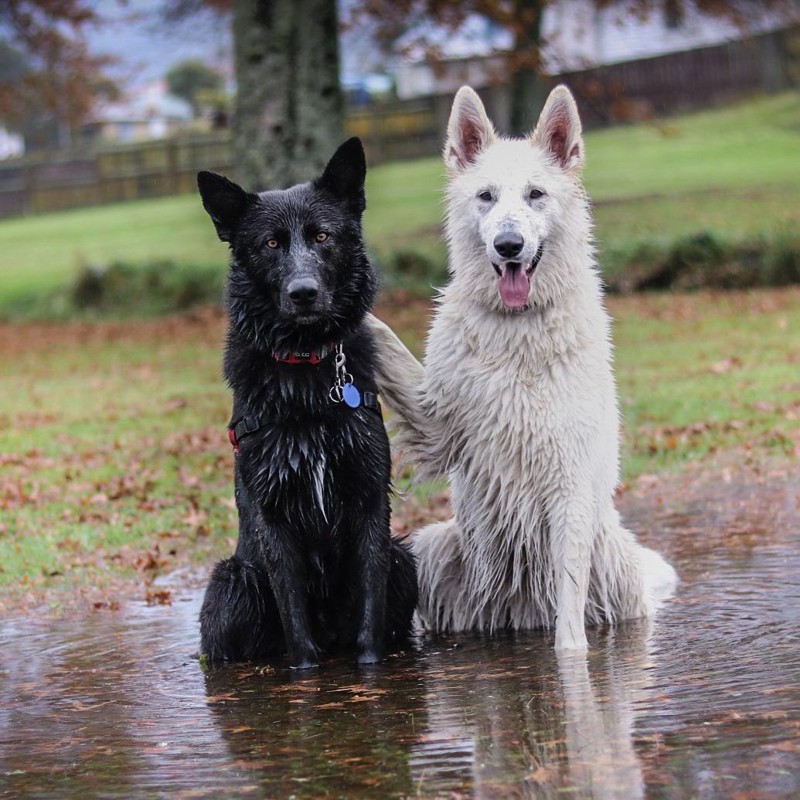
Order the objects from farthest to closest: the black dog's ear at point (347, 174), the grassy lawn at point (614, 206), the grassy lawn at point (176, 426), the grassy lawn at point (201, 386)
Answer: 1. the grassy lawn at point (614, 206)
2. the grassy lawn at point (201, 386)
3. the grassy lawn at point (176, 426)
4. the black dog's ear at point (347, 174)

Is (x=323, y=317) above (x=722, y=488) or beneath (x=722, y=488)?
above

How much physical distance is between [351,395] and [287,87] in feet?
35.6

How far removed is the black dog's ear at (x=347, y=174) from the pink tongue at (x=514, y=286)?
2.19ft

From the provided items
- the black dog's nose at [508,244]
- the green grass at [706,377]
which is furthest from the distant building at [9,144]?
the black dog's nose at [508,244]

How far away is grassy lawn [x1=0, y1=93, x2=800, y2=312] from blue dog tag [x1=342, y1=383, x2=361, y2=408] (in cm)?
1490

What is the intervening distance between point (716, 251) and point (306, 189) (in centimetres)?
1538

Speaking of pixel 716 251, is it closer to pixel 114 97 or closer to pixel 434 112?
pixel 434 112

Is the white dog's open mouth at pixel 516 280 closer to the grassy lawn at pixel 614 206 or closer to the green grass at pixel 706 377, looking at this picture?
the green grass at pixel 706 377

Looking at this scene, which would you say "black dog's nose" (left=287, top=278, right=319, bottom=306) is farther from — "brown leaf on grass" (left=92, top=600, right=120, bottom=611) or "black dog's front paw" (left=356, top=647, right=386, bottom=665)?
"brown leaf on grass" (left=92, top=600, right=120, bottom=611)

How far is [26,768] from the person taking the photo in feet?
14.0

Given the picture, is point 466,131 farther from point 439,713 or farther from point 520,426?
point 439,713

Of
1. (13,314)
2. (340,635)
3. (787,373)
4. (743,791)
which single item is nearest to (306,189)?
(340,635)

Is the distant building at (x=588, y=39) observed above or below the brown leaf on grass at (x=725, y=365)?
above

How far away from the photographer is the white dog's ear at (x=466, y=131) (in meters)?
5.71
